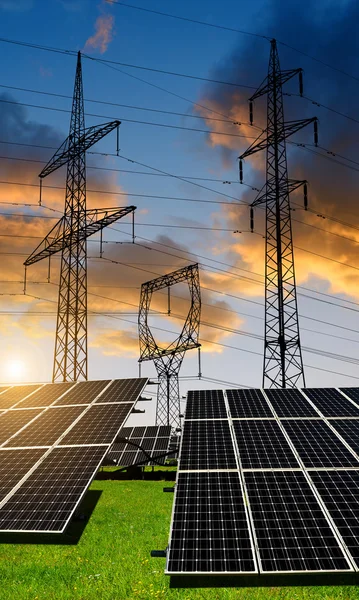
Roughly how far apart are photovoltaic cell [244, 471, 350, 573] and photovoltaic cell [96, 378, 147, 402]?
379 inches

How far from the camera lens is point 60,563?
15.0 metres

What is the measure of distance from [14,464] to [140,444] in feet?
85.5

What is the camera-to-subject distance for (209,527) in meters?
13.1

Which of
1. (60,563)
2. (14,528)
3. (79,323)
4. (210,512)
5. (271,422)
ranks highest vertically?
(79,323)

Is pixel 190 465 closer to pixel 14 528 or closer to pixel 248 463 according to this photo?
pixel 248 463

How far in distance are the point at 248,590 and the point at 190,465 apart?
467 centimetres

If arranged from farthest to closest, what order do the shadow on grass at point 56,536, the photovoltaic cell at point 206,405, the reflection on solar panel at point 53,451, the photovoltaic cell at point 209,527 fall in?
the photovoltaic cell at point 206,405 < the reflection on solar panel at point 53,451 < the shadow on grass at point 56,536 < the photovoltaic cell at point 209,527

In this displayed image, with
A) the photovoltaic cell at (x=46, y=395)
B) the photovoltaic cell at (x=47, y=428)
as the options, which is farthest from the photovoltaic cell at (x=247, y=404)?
the photovoltaic cell at (x=46, y=395)

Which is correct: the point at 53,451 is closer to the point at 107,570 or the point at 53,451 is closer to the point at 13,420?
the point at 13,420

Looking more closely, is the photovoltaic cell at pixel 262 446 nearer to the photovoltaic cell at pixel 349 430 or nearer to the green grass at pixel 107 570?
the photovoltaic cell at pixel 349 430

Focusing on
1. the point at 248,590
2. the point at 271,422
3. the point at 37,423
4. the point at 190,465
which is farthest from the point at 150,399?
the point at 248,590

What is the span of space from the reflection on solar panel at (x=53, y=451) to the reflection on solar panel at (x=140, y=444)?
40.0 ft

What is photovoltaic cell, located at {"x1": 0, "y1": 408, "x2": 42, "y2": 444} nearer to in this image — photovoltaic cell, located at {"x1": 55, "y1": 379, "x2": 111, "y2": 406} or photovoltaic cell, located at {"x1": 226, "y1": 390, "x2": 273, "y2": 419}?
photovoltaic cell, located at {"x1": 55, "y1": 379, "x2": 111, "y2": 406}

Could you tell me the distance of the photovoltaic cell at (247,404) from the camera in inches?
845
